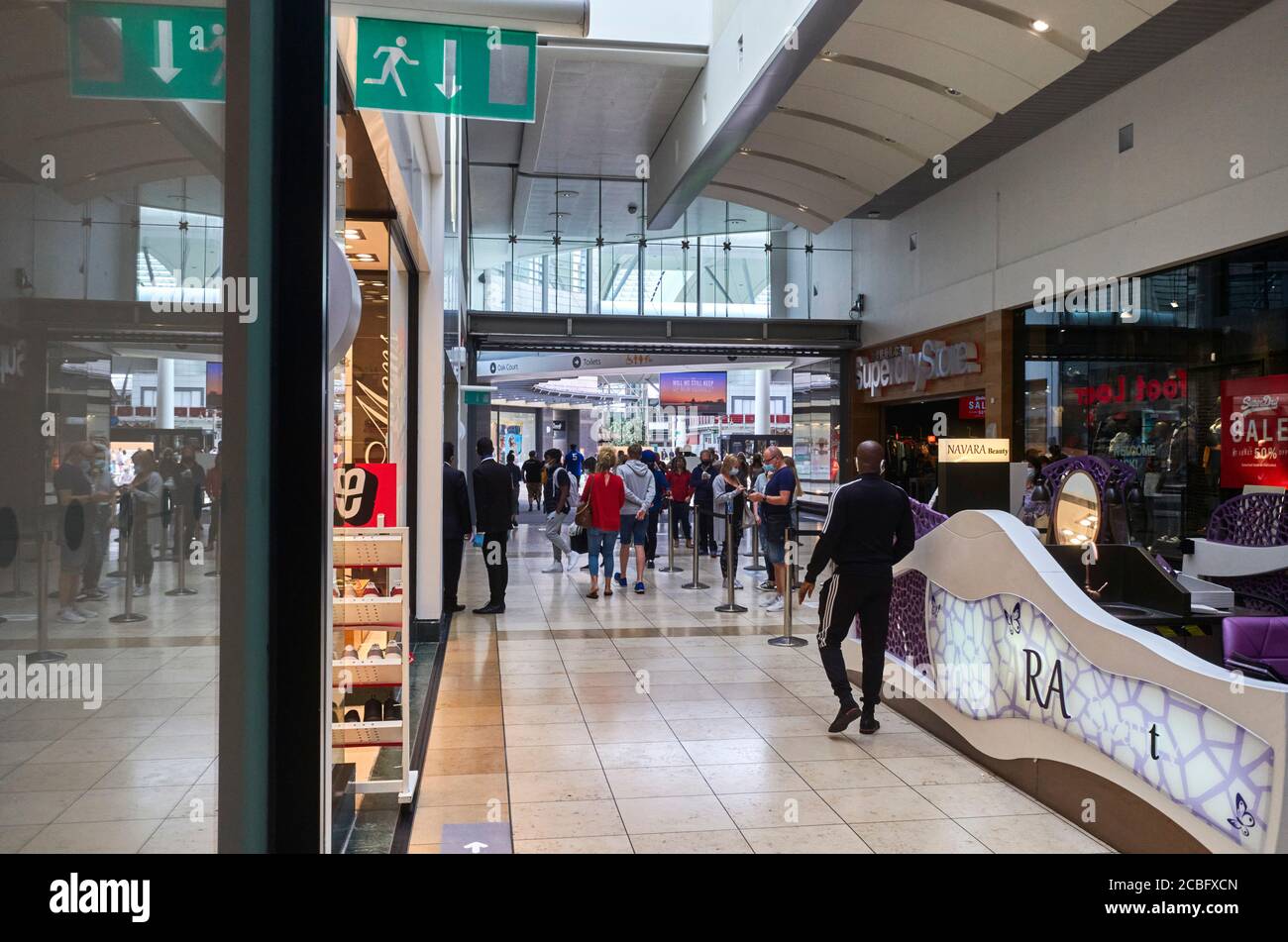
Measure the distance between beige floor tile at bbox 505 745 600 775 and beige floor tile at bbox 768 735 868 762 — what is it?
1.12 m

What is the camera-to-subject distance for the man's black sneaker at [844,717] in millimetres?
5883

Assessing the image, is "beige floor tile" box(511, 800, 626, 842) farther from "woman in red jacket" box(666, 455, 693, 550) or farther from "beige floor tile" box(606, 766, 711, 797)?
"woman in red jacket" box(666, 455, 693, 550)

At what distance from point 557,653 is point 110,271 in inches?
286

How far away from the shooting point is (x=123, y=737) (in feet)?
4.16

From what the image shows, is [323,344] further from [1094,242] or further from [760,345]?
[760,345]

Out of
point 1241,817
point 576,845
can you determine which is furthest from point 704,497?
point 1241,817

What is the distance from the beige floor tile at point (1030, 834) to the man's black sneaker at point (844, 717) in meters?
1.38

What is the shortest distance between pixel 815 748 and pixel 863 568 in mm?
1131

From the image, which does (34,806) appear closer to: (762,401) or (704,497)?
(704,497)

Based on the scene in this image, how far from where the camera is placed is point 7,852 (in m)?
1.06

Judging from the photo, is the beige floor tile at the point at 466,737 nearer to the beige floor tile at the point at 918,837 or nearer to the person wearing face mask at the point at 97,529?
the beige floor tile at the point at 918,837

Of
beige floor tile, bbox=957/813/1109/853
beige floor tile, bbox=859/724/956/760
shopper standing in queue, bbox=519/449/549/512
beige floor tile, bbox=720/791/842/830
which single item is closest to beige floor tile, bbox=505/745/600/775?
beige floor tile, bbox=720/791/842/830

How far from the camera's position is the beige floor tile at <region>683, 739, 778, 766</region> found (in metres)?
5.39
